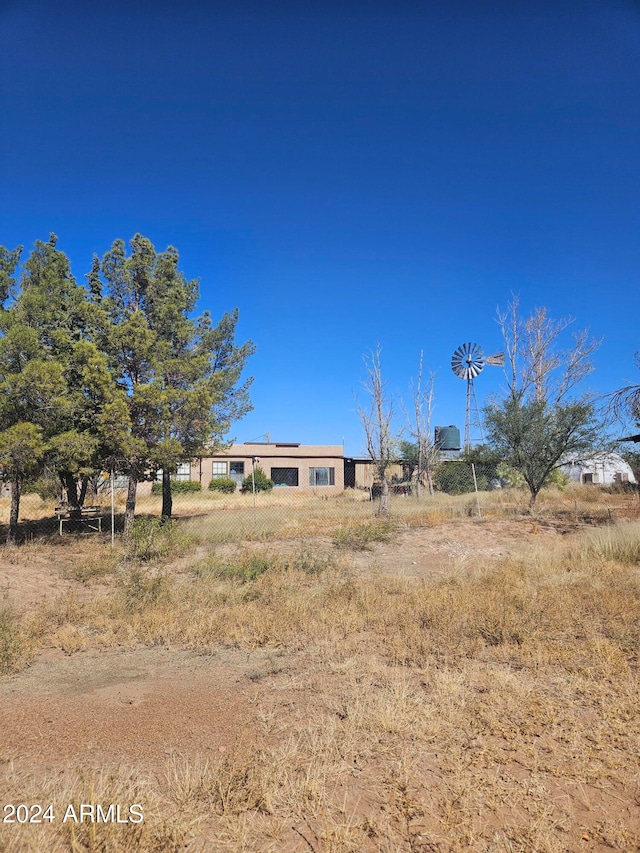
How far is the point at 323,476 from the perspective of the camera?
39.8 metres

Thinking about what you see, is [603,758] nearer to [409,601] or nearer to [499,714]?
[499,714]

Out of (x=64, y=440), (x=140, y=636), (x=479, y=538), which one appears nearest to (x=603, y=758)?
(x=140, y=636)

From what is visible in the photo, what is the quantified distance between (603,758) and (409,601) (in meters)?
3.75

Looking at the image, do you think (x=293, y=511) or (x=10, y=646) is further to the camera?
(x=293, y=511)

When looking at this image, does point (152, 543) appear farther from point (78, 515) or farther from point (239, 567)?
point (78, 515)

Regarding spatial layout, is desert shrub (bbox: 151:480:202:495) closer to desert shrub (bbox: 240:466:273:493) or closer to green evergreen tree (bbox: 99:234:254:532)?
desert shrub (bbox: 240:466:273:493)

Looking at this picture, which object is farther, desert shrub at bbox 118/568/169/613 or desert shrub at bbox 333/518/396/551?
desert shrub at bbox 333/518/396/551

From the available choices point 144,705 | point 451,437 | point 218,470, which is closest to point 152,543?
point 144,705

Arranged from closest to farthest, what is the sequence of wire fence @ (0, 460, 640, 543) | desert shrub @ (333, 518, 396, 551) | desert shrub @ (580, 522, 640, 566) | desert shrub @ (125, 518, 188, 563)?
desert shrub @ (580, 522, 640, 566) → desert shrub @ (125, 518, 188, 563) → desert shrub @ (333, 518, 396, 551) → wire fence @ (0, 460, 640, 543)

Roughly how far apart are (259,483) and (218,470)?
3992 millimetres

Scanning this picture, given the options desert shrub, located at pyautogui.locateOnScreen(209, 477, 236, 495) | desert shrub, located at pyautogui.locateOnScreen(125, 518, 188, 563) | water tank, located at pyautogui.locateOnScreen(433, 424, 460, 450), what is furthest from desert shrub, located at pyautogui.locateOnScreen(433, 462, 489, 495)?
desert shrub, located at pyautogui.locateOnScreen(125, 518, 188, 563)

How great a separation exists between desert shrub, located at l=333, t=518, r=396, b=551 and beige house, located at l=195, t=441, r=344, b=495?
2413 centimetres

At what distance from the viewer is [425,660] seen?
491 centimetres

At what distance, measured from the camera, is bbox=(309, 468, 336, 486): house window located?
39.7 meters
